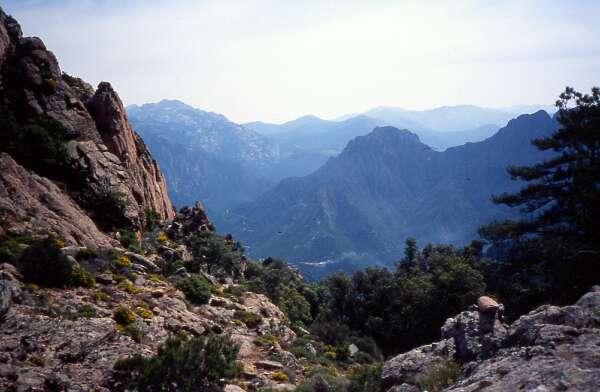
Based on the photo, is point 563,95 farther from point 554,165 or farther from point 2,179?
point 2,179

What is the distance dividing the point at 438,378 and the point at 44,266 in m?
18.6

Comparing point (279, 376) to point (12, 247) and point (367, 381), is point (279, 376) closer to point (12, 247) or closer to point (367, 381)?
point (367, 381)

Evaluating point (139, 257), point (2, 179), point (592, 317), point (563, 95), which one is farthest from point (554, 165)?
point (2, 179)

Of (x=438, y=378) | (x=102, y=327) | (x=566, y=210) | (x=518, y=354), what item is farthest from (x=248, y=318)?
(x=566, y=210)

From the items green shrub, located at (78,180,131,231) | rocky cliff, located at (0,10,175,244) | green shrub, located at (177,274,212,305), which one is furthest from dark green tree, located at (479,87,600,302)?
rocky cliff, located at (0,10,175,244)

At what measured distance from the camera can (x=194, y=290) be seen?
93.7 feet

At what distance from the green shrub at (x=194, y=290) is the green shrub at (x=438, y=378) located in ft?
63.4

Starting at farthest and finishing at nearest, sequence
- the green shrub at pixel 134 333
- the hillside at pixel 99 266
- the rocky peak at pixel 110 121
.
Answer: the rocky peak at pixel 110 121 < the green shrub at pixel 134 333 < the hillside at pixel 99 266

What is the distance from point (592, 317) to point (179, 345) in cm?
1247

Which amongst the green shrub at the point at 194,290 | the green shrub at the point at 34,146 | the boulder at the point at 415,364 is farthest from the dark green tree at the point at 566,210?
the green shrub at the point at 34,146

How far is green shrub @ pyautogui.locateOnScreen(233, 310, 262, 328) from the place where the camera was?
2878 centimetres

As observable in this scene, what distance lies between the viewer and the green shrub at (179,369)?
13.1 meters

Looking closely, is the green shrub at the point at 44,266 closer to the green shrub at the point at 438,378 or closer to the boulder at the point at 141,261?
the boulder at the point at 141,261

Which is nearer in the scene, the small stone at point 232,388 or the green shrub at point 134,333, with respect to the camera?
the small stone at point 232,388
